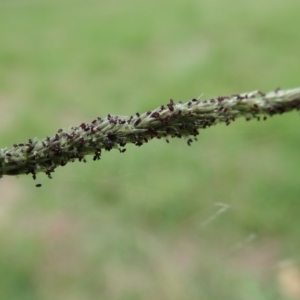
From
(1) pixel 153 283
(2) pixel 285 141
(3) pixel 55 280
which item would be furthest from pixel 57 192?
(2) pixel 285 141

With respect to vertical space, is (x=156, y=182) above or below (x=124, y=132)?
above

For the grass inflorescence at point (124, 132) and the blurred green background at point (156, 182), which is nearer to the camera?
the grass inflorescence at point (124, 132)

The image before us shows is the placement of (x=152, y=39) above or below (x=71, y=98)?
above

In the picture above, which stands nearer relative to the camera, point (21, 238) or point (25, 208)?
point (21, 238)

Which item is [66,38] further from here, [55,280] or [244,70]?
[55,280]

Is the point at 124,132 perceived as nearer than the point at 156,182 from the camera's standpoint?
Yes
